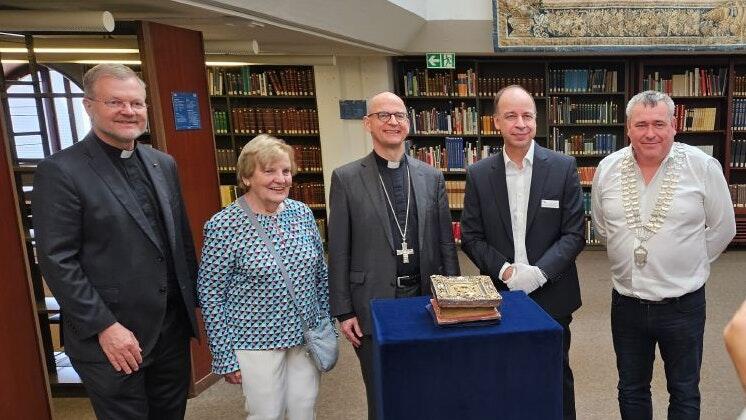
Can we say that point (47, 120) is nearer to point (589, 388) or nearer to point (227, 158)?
point (227, 158)

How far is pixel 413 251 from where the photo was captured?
81.7 inches

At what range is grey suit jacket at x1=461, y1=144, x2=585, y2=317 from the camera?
2.11 metres

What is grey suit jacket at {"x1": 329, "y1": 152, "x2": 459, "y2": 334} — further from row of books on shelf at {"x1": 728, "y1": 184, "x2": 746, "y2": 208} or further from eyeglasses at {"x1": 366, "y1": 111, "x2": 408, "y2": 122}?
row of books on shelf at {"x1": 728, "y1": 184, "x2": 746, "y2": 208}

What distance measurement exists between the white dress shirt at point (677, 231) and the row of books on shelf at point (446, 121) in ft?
13.5

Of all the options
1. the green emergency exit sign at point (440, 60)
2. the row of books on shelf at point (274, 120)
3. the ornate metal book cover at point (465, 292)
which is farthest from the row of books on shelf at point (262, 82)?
the ornate metal book cover at point (465, 292)

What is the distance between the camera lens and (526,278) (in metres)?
2.04

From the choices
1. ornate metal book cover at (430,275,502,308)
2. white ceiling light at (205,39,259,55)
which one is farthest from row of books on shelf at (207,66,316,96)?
ornate metal book cover at (430,275,502,308)

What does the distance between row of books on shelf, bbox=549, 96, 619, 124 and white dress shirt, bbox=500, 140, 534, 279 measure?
4322 millimetres

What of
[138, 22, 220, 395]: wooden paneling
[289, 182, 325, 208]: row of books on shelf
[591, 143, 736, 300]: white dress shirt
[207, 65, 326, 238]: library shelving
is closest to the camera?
[591, 143, 736, 300]: white dress shirt

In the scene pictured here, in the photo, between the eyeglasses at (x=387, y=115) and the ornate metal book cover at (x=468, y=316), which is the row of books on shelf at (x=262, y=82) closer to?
the eyeglasses at (x=387, y=115)

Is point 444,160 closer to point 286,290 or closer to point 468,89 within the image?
point 468,89

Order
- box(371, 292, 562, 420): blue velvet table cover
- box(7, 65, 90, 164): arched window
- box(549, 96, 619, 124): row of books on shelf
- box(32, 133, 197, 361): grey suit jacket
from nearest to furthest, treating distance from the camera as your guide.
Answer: box(371, 292, 562, 420): blue velvet table cover → box(32, 133, 197, 361): grey suit jacket → box(7, 65, 90, 164): arched window → box(549, 96, 619, 124): row of books on shelf

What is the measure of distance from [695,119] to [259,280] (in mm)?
6021

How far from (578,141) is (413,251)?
15.7ft
